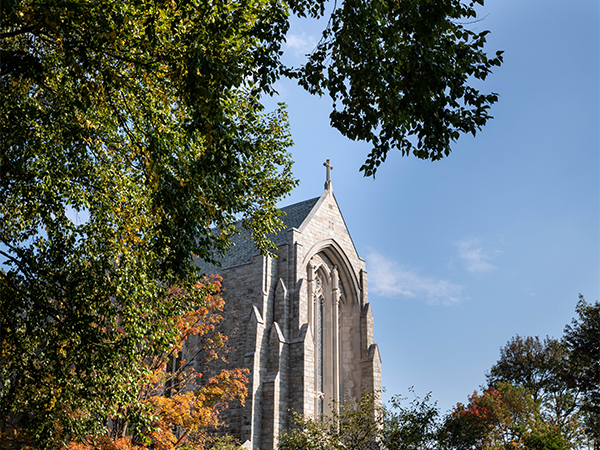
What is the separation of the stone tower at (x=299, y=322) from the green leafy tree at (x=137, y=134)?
10.8m

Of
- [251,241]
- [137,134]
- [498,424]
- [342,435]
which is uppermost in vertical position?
[251,241]

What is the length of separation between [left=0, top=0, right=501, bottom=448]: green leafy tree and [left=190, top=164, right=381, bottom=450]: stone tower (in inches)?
426

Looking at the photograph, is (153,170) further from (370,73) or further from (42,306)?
(370,73)

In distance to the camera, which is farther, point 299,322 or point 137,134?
point 299,322

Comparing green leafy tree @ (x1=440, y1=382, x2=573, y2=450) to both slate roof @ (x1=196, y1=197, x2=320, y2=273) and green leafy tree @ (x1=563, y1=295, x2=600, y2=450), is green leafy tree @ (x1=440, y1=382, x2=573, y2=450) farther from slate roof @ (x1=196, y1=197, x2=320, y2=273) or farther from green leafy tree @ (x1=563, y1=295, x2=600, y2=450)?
slate roof @ (x1=196, y1=197, x2=320, y2=273)

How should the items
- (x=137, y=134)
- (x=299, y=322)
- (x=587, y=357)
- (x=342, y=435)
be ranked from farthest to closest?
(x=587, y=357) < (x=299, y=322) < (x=342, y=435) < (x=137, y=134)

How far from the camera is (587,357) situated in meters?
31.8

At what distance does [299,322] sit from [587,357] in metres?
19.1

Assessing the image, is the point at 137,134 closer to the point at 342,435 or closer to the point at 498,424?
the point at 342,435

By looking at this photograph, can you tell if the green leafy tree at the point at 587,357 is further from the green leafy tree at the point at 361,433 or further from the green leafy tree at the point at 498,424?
the green leafy tree at the point at 361,433

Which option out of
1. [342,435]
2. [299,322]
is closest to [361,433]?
[342,435]

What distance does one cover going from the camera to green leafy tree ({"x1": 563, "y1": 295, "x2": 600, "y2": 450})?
31.7m

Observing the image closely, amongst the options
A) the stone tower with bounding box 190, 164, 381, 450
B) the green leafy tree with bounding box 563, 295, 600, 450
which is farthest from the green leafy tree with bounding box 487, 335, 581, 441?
the stone tower with bounding box 190, 164, 381, 450

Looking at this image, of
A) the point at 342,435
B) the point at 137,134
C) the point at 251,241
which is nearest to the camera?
the point at 137,134
